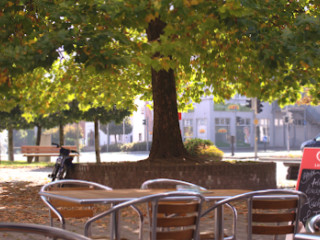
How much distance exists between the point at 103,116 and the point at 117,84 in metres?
12.2

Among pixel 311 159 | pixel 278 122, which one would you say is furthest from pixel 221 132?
pixel 311 159

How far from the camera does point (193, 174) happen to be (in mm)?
12484

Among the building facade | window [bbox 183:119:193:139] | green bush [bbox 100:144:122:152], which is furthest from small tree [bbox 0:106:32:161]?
green bush [bbox 100:144:122:152]

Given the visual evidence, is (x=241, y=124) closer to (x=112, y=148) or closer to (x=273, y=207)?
(x=112, y=148)

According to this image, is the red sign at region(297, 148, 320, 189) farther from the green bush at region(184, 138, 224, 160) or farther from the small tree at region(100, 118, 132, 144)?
the small tree at region(100, 118, 132, 144)

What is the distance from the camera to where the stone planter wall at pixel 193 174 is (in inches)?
490

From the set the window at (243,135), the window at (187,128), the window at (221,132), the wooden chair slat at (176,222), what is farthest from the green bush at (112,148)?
the wooden chair slat at (176,222)

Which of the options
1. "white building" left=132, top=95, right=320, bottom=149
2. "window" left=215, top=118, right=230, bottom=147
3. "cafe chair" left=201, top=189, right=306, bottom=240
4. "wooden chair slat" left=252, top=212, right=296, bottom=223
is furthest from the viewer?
"white building" left=132, top=95, right=320, bottom=149

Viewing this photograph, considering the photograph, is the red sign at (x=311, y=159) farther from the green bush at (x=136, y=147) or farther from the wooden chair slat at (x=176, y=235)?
the green bush at (x=136, y=147)

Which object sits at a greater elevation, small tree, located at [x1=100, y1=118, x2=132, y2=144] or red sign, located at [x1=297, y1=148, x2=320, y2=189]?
small tree, located at [x1=100, y1=118, x2=132, y2=144]

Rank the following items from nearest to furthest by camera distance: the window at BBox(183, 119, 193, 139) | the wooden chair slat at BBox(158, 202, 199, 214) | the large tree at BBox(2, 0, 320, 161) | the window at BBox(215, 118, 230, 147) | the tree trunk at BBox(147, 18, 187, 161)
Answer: the wooden chair slat at BBox(158, 202, 199, 214), the large tree at BBox(2, 0, 320, 161), the tree trunk at BBox(147, 18, 187, 161), the window at BBox(215, 118, 230, 147), the window at BBox(183, 119, 193, 139)

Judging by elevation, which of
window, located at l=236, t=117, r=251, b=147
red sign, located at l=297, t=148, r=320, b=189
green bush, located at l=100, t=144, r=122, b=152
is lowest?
red sign, located at l=297, t=148, r=320, b=189

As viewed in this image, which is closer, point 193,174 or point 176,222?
point 176,222

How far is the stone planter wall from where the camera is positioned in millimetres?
12453
